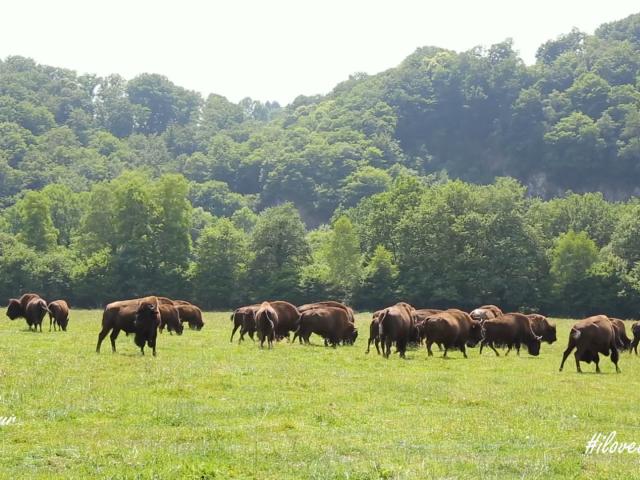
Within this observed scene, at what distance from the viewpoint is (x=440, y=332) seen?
1344 inches

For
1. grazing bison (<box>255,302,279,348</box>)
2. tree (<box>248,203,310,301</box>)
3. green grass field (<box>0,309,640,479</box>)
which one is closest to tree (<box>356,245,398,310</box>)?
tree (<box>248,203,310,301</box>)

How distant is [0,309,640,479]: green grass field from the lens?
13.4 metres

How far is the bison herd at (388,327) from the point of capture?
28.8m

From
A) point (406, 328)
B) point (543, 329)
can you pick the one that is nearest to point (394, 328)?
point (406, 328)

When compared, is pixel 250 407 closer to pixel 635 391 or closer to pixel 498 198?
pixel 635 391

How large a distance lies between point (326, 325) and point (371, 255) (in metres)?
67.4

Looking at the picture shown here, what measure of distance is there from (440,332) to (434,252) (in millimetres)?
61773

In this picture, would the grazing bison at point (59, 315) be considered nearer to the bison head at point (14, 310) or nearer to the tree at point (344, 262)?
the bison head at point (14, 310)

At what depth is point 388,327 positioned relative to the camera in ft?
106

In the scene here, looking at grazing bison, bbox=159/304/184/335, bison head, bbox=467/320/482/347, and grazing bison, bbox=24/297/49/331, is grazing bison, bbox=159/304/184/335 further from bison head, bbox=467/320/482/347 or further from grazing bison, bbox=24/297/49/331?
bison head, bbox=467/320/482/347

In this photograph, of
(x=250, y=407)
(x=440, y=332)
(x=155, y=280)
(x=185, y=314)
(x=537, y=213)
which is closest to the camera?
(x=250, y=407)

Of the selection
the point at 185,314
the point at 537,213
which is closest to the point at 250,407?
the point at 185,314

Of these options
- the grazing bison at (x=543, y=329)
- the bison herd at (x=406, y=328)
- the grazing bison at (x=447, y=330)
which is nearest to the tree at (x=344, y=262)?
the bison herd at (x=406, y=328)

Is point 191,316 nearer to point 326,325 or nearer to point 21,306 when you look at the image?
point 21,306
